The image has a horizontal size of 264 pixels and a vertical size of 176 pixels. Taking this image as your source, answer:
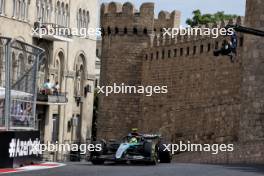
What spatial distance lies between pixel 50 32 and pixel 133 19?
1656 centimetres

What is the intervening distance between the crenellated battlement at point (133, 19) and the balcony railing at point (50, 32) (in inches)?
579

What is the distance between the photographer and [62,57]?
1983 inches

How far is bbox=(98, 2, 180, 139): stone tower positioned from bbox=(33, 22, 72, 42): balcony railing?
1412 centimetres

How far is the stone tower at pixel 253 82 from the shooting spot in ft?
136

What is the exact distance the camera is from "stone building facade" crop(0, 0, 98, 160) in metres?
45.2

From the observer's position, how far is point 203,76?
5281 centimetres

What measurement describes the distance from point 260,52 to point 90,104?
14.8 m

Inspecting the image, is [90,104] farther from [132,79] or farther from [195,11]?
[195,11]

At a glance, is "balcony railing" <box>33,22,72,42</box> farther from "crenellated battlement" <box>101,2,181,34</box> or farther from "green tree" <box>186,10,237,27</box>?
"green tree" <box>186,10,237,27</box>

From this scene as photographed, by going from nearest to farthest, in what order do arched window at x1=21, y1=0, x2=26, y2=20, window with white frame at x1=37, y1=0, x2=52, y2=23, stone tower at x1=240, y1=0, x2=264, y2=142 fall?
stone tower at x1=240, y1=0, x2=264, y2=142, arched window at x1=21, y1=0, x2=26, y2=20, window with white frame at x1=37, y1=0, x2=52, y2=23

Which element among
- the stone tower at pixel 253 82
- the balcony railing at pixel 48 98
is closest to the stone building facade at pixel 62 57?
the balcony railing at pixel 48 98

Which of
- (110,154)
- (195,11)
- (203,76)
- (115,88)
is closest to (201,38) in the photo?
(203,76)

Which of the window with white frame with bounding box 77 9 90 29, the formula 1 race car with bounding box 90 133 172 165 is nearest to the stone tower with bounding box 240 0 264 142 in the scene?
the formula 1 race car with bounding box 90 133 172 165

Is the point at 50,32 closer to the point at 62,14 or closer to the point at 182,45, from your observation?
the point at 62,14
